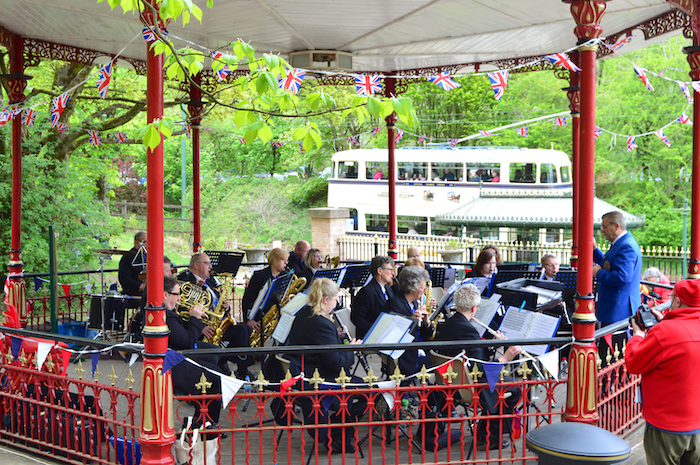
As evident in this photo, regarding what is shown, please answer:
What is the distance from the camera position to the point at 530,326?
6.07 meters

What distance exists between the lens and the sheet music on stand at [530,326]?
5949 mm

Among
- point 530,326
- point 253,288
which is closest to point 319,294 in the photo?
point 530,326

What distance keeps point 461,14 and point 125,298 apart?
5.81m

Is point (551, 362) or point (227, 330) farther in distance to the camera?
point (227, 330)

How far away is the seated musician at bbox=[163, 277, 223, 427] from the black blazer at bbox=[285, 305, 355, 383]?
809 millimetres

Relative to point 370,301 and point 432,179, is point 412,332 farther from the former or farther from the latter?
point 432,179

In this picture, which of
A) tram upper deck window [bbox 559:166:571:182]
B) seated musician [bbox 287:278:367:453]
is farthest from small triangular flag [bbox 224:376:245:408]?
tram upper deck window [bbox 559:166:571:182]

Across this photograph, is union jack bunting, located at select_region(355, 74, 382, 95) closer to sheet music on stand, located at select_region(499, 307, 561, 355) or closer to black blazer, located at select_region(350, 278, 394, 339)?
black blazer, located at select_region(350, 278, 394, 339)

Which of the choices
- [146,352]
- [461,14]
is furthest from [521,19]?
[146,352]

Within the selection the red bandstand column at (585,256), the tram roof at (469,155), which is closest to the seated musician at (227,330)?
the red bandstand column at (585,256)

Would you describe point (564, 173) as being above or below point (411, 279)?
above

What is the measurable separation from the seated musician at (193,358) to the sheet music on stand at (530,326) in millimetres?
2850

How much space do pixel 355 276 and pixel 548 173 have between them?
21278 mm

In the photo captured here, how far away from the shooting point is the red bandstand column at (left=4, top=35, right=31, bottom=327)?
30.7ft
